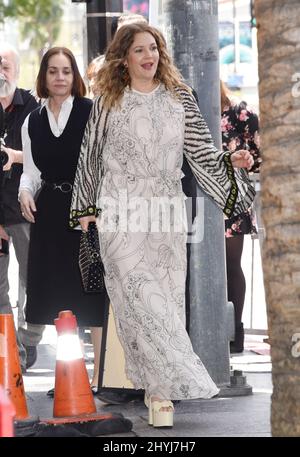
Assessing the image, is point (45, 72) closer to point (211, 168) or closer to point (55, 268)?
point (55, 268)

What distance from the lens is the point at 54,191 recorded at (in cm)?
882

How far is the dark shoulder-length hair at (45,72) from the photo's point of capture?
29.5ft

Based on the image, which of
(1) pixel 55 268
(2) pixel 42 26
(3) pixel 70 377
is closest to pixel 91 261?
(3) pixel 70 377

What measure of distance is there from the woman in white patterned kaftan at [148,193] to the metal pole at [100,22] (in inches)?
136

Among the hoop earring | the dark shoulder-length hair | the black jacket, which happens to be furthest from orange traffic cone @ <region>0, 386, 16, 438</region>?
the black jacket

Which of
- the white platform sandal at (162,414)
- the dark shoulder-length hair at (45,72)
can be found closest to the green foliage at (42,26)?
the dark shoulder-length hair at (45,72)

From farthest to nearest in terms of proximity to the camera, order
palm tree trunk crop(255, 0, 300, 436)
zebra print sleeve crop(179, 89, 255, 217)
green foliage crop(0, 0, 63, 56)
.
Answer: green foliage crop(0, 0, 63, 56), zebra print sleeve crop(179, 89, 255, 217), palm tree trunk crop(255, 0, 300, 436)

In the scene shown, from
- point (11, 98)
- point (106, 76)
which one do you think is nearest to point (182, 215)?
point (106, 76)

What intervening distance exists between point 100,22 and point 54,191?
8.89 feet

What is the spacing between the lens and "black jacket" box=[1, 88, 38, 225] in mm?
9922

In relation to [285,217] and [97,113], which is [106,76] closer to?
[97,113]

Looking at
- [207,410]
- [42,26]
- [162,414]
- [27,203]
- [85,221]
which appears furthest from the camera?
[42,26]

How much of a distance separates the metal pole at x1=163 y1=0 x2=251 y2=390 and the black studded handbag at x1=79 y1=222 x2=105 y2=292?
926 mm

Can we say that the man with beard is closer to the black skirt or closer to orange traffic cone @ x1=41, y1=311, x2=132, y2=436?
the black skirt
